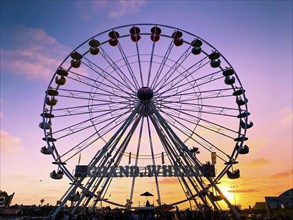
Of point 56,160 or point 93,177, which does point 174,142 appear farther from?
point 56,160

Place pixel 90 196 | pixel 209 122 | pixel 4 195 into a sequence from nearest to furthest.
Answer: pixel 90 196
pixel 209 122
pixel 4 195

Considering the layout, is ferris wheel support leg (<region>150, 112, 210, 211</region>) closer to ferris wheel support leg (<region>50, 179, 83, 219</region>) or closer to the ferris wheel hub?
the ferris wheel hub

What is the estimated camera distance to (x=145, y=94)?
76.2ft

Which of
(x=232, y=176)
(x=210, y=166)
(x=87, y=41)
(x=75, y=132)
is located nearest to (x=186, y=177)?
(x=210, y=166)

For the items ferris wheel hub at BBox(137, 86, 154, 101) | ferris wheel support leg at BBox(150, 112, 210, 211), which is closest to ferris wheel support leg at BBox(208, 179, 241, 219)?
ferris wheel support leg at BBox(150, 112, 210, 211)

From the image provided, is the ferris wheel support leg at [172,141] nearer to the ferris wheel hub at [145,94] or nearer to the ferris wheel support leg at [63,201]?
the ferris wheel hub at [145,94]

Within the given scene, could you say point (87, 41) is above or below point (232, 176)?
above

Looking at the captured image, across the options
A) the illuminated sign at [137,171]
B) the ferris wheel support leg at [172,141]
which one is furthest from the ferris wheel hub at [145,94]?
the illuminated sign at [137,171]

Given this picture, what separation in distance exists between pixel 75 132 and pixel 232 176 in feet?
43.5

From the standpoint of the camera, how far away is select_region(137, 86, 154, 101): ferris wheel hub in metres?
23.2

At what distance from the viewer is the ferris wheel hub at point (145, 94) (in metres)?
23.2

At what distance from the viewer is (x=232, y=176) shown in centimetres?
2217

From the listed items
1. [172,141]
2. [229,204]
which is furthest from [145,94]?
[229,204]

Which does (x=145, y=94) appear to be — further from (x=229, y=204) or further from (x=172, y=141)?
(x=229, y=204)
